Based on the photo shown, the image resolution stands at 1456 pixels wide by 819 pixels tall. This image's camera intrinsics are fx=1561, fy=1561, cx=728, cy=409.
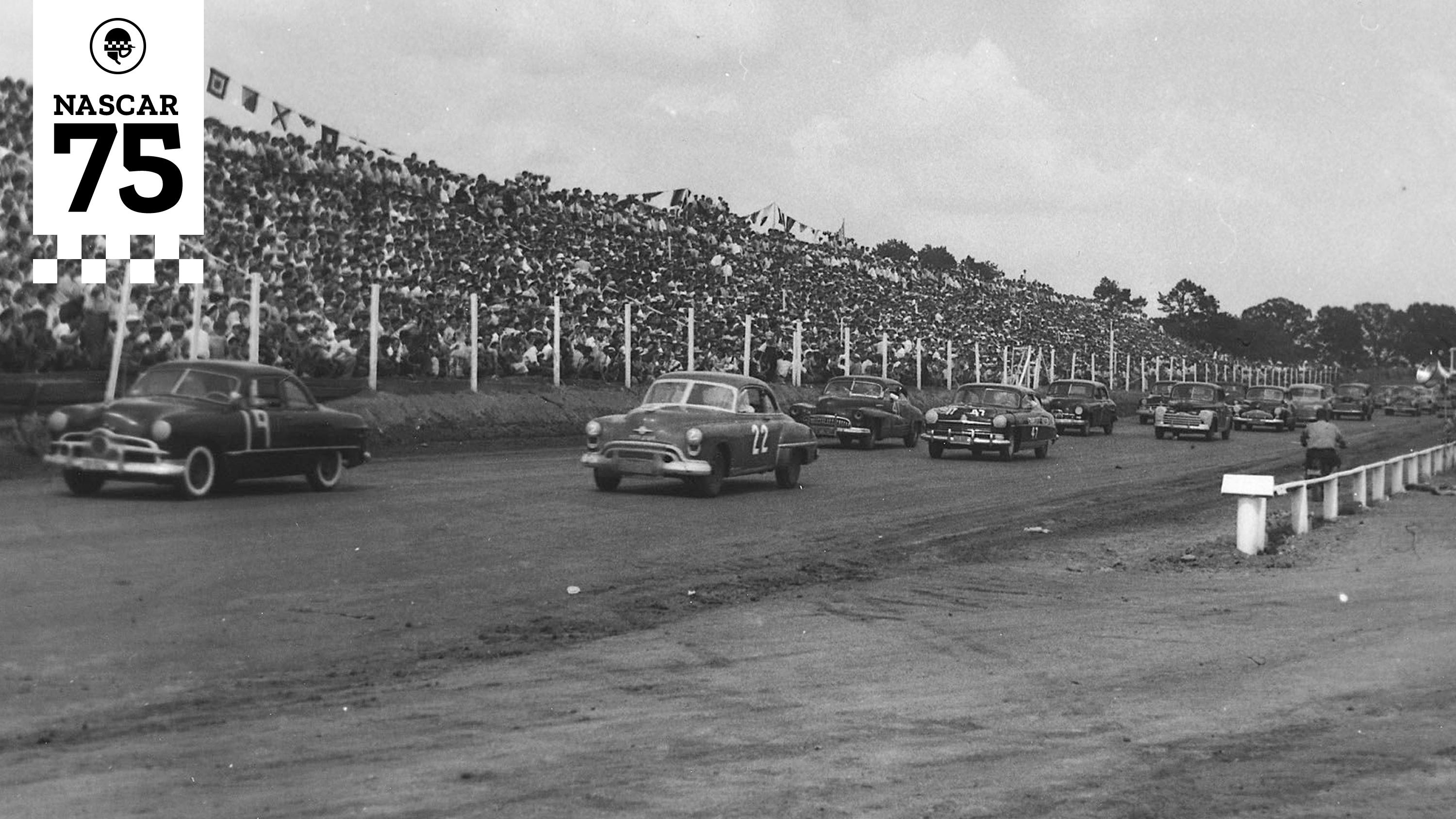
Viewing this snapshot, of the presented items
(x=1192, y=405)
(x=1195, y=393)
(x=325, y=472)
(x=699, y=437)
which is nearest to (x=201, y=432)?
(x=325, y=472)

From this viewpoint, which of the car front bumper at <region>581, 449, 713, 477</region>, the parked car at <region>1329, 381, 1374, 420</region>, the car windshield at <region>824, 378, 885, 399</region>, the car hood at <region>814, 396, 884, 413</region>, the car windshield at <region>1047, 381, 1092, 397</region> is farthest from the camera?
the parked car at <region>1329, 381, 1374, 420</region>

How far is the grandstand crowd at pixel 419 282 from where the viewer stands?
25.6 m

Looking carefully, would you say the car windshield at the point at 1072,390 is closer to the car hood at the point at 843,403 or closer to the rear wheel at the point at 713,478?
the car hood at the point at 843,403

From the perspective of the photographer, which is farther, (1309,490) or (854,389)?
(854,389)

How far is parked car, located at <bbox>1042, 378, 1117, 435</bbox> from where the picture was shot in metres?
39.3

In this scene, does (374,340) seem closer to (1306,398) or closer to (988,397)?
(988,397)

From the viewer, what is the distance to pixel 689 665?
8.15 meters

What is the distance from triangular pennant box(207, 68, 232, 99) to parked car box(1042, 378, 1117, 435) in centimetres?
2135

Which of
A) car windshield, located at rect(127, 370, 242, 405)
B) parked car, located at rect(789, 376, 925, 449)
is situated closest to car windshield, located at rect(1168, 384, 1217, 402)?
parked car, located at rect(789, 376, 925, 449)

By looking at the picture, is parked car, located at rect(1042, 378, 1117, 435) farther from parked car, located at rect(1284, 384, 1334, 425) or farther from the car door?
the car door

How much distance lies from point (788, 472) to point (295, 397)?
655cm

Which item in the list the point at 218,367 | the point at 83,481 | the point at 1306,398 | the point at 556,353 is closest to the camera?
the point at 83,481

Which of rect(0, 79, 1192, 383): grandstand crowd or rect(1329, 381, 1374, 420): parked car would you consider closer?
rect(0, 79, 1192, 383): grandstand crowd

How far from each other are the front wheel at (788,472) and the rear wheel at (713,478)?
5.34 ft
